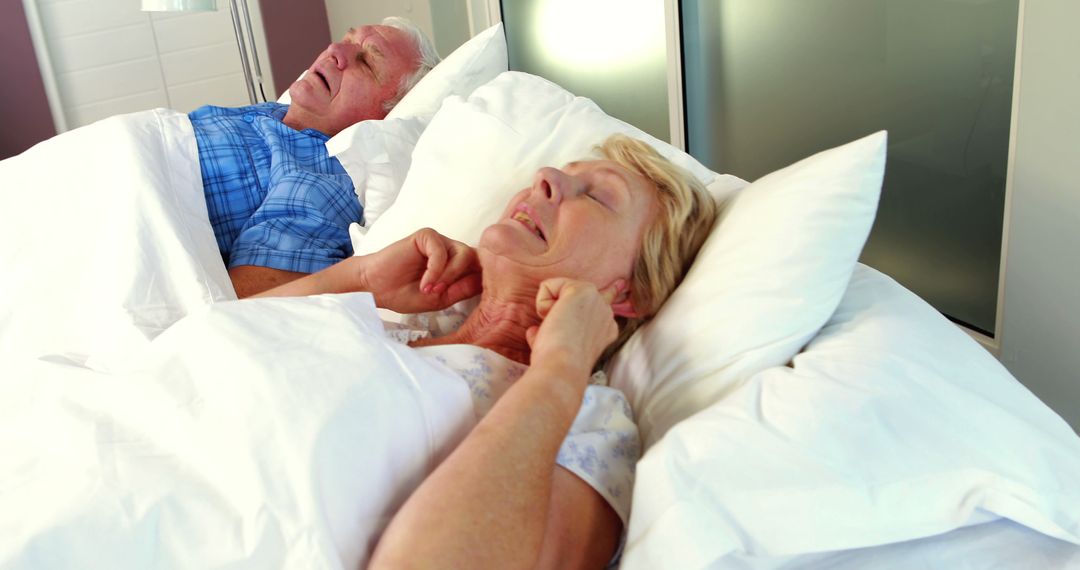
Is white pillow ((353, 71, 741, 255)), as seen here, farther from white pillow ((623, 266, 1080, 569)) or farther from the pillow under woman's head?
white pillow ((623, 266, 1080, 569))

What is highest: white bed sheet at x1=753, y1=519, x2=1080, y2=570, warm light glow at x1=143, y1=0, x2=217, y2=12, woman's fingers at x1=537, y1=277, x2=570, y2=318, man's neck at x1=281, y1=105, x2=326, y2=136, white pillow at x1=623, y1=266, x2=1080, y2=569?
warm light glow at x1=143, y1=0, x2=217, y2=12

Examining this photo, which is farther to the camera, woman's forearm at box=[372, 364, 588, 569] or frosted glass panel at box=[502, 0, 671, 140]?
frosted glass panel at box=[502, 0, 671, 140]

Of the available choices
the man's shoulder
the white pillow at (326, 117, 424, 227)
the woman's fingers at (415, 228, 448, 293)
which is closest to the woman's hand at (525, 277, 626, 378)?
the woman's fingers at (415, 228, 448, 293)

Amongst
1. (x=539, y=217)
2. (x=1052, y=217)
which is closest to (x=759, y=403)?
(x=539, y=217)

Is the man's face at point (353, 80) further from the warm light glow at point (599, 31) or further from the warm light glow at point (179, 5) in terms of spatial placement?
the warm light glow at point (599, 31)

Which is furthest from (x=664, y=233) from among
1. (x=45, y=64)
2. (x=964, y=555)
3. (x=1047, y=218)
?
(x=45, y=64)

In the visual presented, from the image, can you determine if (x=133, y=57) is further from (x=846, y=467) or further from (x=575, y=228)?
(x=846, y=467)

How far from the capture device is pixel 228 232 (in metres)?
2.21

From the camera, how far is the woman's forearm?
867 mm

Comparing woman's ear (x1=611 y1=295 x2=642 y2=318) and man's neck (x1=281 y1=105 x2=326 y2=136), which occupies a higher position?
man's neck (x1=281 y1=105 x2=326 y2=136)

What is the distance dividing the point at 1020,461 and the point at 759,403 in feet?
0.95

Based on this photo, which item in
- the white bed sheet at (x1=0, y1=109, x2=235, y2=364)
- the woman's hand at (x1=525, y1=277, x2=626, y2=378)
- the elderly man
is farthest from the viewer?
the elderly man

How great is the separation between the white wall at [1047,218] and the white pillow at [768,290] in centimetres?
85

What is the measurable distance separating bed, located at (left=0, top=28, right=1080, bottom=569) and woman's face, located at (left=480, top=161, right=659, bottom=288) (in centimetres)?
11
